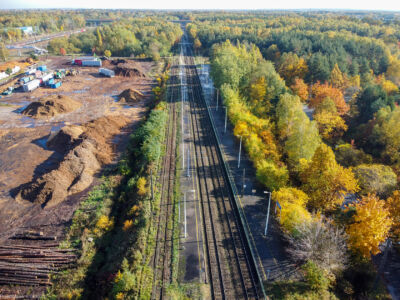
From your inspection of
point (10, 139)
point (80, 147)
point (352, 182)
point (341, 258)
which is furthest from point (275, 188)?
point (10, 139)

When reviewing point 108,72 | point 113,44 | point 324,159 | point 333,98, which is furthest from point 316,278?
point 113,44

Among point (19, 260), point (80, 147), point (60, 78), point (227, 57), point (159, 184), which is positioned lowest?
point (19, 260)

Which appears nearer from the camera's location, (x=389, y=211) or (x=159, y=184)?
(x=389, y=211)

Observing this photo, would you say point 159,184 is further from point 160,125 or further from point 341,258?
point 341,258

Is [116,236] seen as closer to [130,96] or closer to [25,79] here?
[130,96]

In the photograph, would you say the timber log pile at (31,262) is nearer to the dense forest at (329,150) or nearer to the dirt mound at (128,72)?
the dense forest at (329,150)

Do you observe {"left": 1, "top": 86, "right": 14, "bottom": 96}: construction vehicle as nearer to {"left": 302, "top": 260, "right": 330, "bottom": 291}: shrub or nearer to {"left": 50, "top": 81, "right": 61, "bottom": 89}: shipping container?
{"left": 50, "top": 81, "right": 61, "bottom": 89}: shipping container
